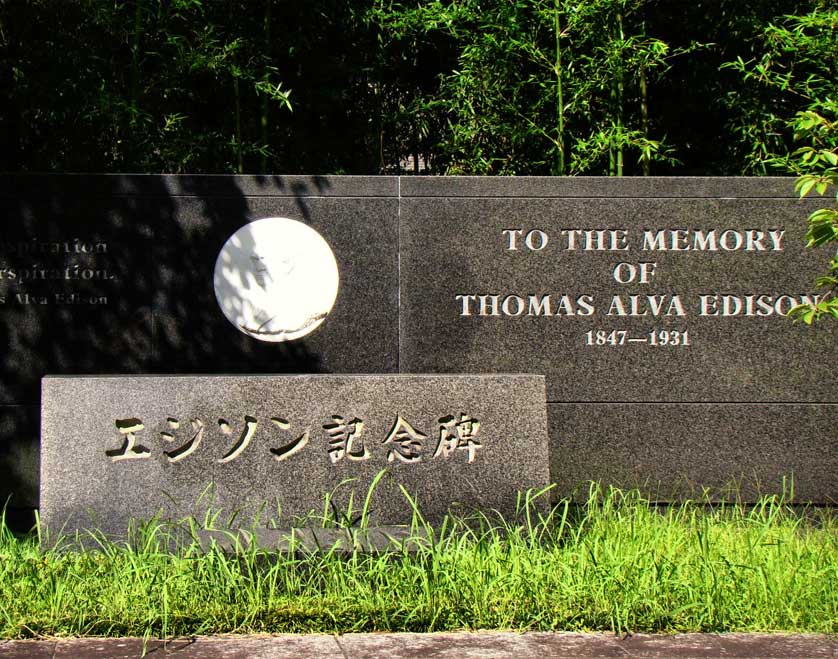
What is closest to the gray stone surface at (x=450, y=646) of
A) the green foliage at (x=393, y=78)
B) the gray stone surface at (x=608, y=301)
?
the gray stone surface at (x=608, y=301)

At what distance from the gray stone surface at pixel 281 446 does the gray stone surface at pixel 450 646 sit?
823 mm

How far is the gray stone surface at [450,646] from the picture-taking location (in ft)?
10.3

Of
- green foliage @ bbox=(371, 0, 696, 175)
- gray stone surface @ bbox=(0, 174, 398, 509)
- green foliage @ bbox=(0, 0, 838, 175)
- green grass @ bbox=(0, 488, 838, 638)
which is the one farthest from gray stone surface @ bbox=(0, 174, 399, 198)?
green grass @ bbox=(0, 488, 838, 638)

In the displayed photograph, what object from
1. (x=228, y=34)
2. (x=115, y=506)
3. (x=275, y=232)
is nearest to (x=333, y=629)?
(x=115, y=506)

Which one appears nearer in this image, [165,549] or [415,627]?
[415,627]

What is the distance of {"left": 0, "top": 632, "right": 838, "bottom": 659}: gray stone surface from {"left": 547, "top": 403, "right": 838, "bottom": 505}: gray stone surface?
2156mm

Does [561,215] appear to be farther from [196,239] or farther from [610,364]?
[196,239]

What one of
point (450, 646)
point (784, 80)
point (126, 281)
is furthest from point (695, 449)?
point (126, 281)

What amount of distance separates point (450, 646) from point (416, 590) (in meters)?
0.41

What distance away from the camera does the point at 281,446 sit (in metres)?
4.14

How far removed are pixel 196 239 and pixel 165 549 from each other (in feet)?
6.83

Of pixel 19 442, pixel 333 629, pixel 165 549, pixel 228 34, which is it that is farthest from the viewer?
pixel 228 34

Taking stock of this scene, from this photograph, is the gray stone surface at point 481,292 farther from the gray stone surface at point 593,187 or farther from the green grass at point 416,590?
the green grass at point 416,590

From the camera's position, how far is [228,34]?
6.85 m
